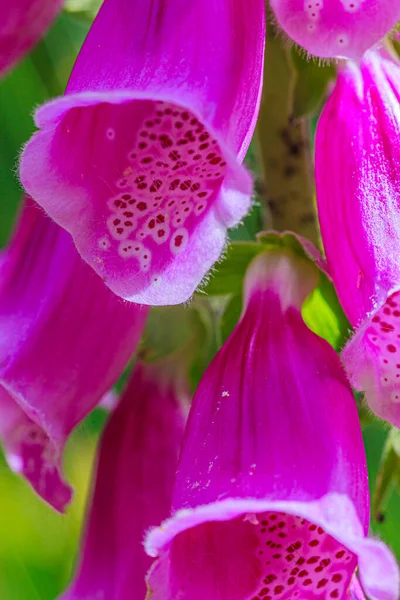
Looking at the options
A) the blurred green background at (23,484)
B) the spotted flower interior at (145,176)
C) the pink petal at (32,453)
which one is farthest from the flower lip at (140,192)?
the blurred green background at (23,484)

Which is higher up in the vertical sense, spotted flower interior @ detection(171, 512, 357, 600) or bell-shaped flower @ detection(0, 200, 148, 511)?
bell-shaped flower @ detection(0, 200, 148, 511)

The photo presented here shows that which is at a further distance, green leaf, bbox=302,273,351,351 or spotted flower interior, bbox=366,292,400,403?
green leaf, bbox=302,273,351,351

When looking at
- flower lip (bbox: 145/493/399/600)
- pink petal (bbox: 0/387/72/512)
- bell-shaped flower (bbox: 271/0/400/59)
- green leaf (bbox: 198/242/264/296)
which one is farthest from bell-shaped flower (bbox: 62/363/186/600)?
bell-shaped flower (bbox: 271/0/400/59)

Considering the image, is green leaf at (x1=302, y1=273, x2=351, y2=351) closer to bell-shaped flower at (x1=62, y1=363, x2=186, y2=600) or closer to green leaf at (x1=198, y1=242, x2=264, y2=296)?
green leaf at (x1=198, y1=242, x2=264, y2=296)

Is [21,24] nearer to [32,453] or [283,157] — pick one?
[283,157]

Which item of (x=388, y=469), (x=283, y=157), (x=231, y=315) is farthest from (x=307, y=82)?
(x=388, y=469)

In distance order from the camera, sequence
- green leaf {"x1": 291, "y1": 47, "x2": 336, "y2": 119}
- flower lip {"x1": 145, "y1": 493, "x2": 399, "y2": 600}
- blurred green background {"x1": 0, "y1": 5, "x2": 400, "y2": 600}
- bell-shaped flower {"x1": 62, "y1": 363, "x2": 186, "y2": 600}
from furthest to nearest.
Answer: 1. blurred green background {"x1": 0, "y1": 5, "x2": 400, "y2": 600}
2. bell-shaped flower {"x1": 62, "y1": 363, "x2": 186, "y2": 600}
3. green leaf {"x1": 291, "y1": 47, "x2": 336, "y2": 119}
4. flower lip {"x1": 145, "y1": 493, "x2": 399, "y2": 600}
